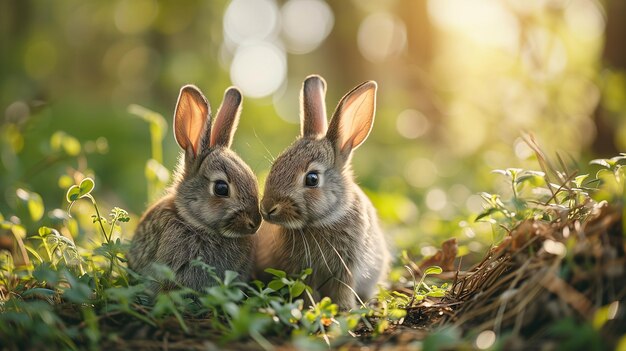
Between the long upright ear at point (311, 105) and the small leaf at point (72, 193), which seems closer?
the small leaf at point (72, 193)

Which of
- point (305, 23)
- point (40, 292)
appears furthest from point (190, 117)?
point (305, 23)

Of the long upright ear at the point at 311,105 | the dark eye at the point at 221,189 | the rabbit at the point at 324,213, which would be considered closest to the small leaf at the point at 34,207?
the dark eye at the point at 221,189

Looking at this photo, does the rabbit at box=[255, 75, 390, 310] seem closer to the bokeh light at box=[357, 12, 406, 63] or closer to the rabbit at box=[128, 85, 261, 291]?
the rabbit at box=[128, 85, 261, 291]

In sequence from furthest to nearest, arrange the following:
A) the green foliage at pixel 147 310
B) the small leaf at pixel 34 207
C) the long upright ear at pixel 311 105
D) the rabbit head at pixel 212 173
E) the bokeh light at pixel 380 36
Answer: the bokeh light at pixel 380 36, the long upright ear at pixel 311 105, the small leaf at pixel 34 207, the rabbit head at pixel 212 173, the green foliage at pixel 147 310

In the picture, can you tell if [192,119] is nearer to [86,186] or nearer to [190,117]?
[190,117]

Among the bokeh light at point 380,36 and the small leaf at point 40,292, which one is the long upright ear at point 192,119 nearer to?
the small leaf at point 40,292

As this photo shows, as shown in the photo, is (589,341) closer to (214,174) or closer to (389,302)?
(389,302)

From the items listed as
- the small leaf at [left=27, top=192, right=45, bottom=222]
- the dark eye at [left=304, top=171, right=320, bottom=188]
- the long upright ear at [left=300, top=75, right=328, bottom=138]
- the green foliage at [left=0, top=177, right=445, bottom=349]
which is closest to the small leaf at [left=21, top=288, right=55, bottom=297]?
the green foliage at [left=0, top=177, right=445, bottom=349]
